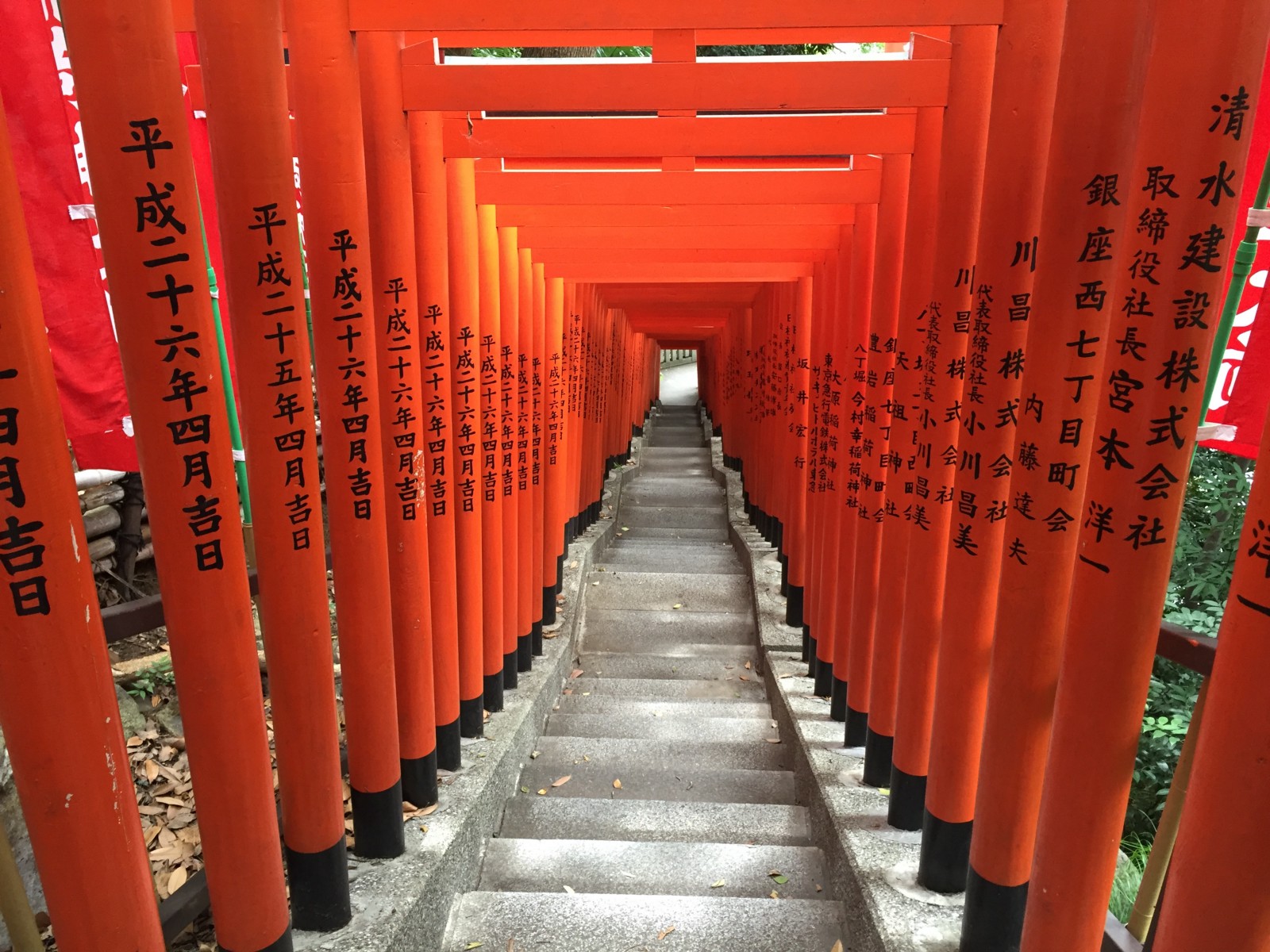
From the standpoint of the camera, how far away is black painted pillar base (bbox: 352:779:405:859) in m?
3.37

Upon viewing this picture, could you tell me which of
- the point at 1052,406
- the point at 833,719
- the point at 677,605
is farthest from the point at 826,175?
the point at 677,605

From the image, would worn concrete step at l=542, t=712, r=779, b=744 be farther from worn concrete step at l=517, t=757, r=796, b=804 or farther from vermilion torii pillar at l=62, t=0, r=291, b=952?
vermilion torii pillar at l=62, t=0, r=291, b=952

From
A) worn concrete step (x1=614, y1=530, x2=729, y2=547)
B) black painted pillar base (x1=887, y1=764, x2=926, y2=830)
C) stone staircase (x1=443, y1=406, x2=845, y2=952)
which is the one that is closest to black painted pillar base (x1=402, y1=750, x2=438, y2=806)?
stone staircase (x1=443, y1=406, x2=845, y2=952)

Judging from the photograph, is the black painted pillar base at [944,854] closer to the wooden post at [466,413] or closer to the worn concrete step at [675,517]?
the wooden post at [466,413]

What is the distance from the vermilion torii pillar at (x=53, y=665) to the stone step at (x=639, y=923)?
178cm

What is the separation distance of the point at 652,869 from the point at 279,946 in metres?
2.00

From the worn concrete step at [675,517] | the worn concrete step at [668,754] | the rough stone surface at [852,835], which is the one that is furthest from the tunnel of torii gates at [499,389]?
the worn concrete step at [675,517]

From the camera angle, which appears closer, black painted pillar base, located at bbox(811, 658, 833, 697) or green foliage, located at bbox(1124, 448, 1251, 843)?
black painted pillar base, located at bbox(811, 658, 833, 697)

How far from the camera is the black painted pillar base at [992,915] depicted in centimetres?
271

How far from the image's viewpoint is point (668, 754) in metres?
5.82

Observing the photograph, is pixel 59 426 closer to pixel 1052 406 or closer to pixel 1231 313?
pixel 1052 406

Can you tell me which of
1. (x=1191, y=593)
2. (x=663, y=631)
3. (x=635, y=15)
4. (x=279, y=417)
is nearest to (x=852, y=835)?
(x=279, y=417)

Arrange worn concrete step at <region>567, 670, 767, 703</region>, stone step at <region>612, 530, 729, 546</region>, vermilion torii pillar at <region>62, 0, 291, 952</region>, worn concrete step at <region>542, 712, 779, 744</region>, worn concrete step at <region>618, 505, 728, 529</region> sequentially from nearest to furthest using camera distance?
vermilion torii pillar at <region>62, 0, 291, 952</region>, worn concrete step at <region>542, 712, 779, 744</region>, worn concrete step at <region>567, 670, 767, 703</region>, stone step at <region>612, 530, 729, 546</region>, worn concrete step at <region>618, 505, 728, 529</region>

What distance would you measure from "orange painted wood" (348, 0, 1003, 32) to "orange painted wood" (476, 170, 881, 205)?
1.63 meters
